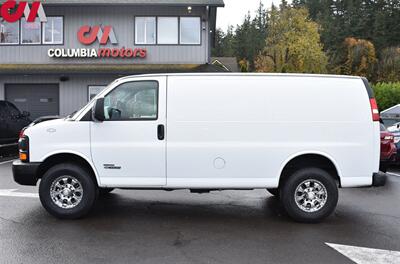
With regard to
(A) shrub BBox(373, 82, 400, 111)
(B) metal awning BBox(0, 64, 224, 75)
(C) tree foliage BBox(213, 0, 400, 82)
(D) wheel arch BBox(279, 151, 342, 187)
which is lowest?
(D) wheel arch BBox(279, 151, 342, 187)

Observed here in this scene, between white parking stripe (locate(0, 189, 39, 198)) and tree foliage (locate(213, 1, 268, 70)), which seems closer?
white parking stripe (locate(0, 189, 39, 198))

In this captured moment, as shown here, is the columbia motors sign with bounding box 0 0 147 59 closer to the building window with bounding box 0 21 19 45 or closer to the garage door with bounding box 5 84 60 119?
the building window with bounding box 0 21 19 45

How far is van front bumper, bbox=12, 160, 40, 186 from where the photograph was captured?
6828 millimetres

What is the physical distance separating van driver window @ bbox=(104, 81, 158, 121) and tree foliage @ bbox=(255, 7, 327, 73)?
3769 cm

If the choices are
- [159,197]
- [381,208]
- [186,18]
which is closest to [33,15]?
[186,18]

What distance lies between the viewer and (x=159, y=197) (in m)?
8.66

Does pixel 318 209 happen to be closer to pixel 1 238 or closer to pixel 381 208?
pixel 381 208

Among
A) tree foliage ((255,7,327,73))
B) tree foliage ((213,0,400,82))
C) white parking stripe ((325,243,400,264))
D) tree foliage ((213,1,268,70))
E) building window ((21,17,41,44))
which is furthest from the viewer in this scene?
tree foliage ((213,1,268,70))

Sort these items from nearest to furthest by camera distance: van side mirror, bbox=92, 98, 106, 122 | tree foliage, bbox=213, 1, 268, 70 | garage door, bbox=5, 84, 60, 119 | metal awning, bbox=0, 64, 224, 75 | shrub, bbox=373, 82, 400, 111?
van side mirror, bbox=92, 98, 106, 122
metal awning, bbox=0, 64, 224, 75
garage door, bbox=5, 84, 60, 119
shrub, bbox=373, 82, 400, 111
tree foliage, bbox=213, 1, 268, 70

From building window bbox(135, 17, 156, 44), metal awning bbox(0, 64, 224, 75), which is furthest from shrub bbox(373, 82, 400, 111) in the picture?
building window bbox(135, 17, 156, 44)

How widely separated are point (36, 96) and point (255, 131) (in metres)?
17.6

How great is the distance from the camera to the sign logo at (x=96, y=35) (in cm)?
2139

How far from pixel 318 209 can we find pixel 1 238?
4391 millimetres

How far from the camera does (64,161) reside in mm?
7023
